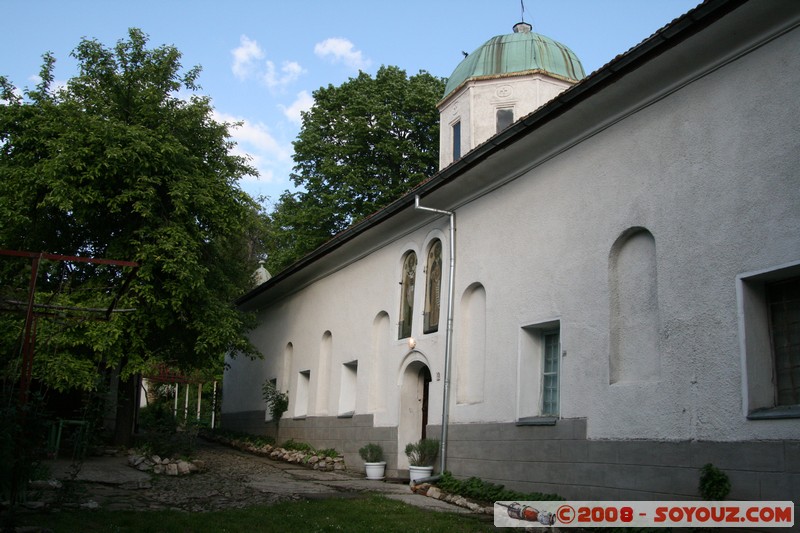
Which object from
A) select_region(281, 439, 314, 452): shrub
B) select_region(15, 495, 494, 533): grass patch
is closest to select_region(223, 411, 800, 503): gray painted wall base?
select_region(15, 495, 494, 533): grass patch

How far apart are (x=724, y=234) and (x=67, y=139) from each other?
1286 cm

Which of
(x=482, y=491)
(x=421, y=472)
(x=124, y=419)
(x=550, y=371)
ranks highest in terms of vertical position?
(x=550, y=371)

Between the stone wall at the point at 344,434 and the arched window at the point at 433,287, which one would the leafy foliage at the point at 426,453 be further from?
the arched window at the point at 433,287

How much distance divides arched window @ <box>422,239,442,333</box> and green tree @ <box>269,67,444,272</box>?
12926mm

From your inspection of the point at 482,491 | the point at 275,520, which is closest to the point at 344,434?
the point at 482,491

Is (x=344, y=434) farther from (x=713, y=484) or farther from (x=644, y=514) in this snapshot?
(x=713, y=484)

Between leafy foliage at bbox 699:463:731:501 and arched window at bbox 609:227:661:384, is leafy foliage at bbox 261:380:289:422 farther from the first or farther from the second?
leafy foliage at bbox 699:463:731:501

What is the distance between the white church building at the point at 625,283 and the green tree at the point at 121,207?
4.31 m

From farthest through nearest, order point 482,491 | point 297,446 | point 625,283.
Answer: point 297,446, point 482,491, point 625,283

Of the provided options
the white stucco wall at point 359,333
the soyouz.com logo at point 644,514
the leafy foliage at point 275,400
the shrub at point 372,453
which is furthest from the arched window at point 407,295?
the leafy foliage at point 275,400

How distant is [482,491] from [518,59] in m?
13.0

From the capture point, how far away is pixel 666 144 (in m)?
9.56

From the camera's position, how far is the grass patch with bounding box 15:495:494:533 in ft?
28.2

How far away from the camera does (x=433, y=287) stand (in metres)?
15.4
